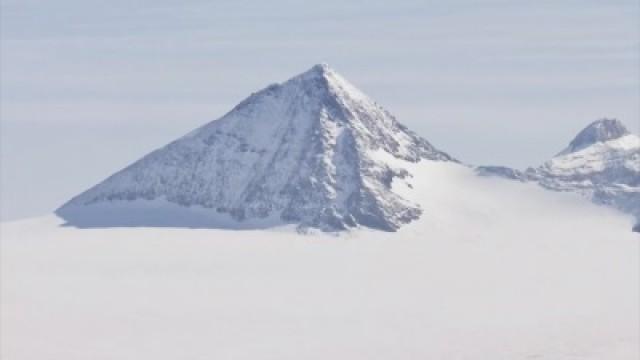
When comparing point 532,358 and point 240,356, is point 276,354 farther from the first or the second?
point 532,358

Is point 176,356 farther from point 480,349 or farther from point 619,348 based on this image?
point 619,348

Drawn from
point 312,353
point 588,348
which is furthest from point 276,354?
point 588,348

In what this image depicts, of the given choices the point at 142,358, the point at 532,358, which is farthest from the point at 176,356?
the point at 532,358

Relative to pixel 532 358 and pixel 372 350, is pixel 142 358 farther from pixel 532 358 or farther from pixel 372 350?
pixel 532 358

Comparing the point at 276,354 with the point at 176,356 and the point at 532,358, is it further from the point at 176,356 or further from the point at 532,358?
the point at 532,358

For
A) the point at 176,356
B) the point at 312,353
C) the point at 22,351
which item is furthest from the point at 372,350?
the point at 22,351

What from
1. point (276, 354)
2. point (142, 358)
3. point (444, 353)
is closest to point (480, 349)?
point (444, 353)
